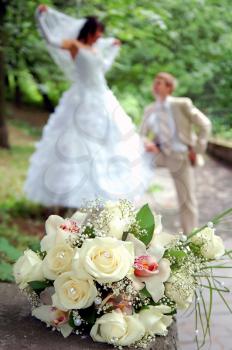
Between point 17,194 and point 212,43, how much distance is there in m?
2.97

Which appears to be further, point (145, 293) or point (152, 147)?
point (152, 147)

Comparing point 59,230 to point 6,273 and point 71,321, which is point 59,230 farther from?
point 6,273

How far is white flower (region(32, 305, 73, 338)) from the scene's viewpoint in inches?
58.6

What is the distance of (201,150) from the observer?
4754 mm

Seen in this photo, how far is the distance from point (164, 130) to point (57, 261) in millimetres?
3377

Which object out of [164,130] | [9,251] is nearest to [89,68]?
[164,130]

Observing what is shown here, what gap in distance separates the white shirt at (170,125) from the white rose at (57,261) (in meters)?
3.33

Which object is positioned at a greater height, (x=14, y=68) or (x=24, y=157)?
(x=14, y=68)

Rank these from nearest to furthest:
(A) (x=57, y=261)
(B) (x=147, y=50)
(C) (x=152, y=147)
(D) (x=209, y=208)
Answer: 1. (A) (x=57, y=261)
2. (C) (x=152, y=147)
3. (D) (x=209, y=208)
4. (B) (x=147, y=50)

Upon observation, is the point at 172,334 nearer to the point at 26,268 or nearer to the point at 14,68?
the point at 26,268

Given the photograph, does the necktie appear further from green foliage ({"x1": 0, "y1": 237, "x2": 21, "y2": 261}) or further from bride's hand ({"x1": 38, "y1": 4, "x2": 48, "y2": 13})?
green foliage ({"x1": 0, "y1": 237, "x2": 21, "y2": 261})

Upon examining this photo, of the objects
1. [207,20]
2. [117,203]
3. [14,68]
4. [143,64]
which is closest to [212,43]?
[207,20]

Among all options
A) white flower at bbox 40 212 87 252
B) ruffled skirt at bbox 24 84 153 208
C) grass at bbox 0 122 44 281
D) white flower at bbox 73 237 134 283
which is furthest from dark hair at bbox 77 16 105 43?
white flower at bbox 73 237 134 283

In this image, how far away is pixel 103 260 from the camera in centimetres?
140
